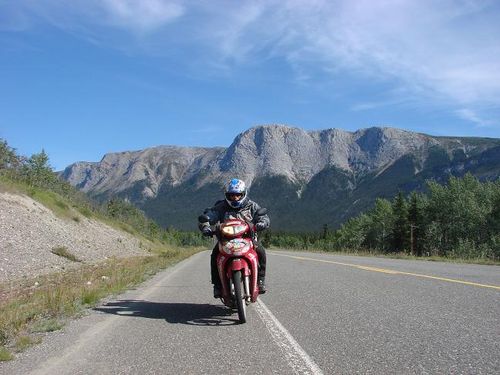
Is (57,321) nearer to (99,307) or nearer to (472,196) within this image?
(99,307)

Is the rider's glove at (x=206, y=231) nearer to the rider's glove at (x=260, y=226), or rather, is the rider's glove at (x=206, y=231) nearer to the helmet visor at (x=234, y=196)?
the helmet visor at (x=234, y=196)

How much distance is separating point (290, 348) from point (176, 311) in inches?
138

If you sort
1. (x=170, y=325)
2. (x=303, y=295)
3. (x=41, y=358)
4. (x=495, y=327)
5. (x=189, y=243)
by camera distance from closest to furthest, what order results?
(x=41, y=358) < (x=495, y=327) < (x=170, y=325) < (x=303, y=295) < (x=189, y=243)

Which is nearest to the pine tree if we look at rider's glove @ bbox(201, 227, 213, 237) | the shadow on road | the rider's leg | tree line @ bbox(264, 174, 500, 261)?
tree line @ bbox(264, 174, 500, 261)

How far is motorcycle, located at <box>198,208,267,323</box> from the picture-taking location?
7.20 meters

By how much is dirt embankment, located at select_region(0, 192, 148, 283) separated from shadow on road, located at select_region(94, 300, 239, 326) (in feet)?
38.0

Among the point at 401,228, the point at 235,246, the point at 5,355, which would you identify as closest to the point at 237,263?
the point at 235,246

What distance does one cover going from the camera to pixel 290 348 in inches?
215

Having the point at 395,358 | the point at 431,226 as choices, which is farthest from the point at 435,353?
the point at 431,226

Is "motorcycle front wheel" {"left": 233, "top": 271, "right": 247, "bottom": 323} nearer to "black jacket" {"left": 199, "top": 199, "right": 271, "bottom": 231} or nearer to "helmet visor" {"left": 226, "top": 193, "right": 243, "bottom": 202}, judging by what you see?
"black jacket" {"left": 199, "top": 199, "right": 271, "bottom": 231}

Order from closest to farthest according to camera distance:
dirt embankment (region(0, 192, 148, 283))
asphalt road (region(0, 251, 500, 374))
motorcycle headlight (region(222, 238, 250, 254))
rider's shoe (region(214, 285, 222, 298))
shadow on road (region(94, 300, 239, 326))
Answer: asphalt road (region(0, 251, 500, 374)), motorcycle headlight (region(222, 238, 250, 254)), shadow on road (region(94, 300, 239, 326)), rider's shoe (region(214, 285, 222, 298)), dirt embankment (region(0, 192, 148, 283))

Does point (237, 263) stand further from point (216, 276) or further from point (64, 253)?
point (64, 253)

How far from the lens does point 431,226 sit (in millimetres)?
70625

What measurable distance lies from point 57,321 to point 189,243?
552ft
